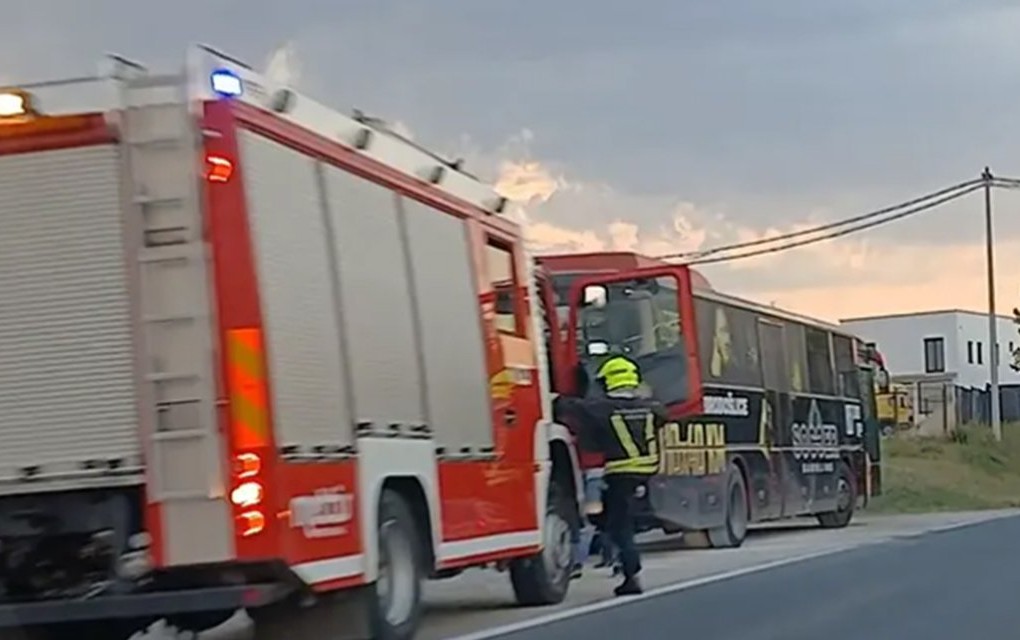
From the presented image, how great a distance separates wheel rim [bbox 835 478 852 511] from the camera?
1188 inches

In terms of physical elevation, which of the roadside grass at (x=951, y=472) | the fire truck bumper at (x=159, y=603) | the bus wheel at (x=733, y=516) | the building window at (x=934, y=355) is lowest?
the building window at (x=934, y=355)

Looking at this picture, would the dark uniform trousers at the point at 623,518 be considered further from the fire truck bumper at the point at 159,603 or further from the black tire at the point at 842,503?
the black tire at the point at 842,503

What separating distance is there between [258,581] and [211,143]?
7.56ft

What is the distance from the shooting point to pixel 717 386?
23.7 m

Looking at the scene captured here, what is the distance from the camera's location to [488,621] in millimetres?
14352

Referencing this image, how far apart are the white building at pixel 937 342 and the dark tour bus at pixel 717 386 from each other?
62.7 metres

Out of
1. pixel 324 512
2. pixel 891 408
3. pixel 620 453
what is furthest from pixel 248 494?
pixel 891 408

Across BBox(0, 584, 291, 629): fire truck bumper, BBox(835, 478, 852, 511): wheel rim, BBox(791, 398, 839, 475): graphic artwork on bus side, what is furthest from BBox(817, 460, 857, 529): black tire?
BBox(0, 584, 291, 629): fire truck bumper

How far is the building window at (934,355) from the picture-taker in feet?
305

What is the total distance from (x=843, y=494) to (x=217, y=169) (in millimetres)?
21652

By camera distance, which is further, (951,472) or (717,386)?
(951,472)

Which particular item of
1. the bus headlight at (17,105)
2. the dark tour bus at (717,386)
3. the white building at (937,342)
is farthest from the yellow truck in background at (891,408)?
the white building at (937,342)

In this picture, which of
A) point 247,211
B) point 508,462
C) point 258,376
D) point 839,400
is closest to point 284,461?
point 258,376

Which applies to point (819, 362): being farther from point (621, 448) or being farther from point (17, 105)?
point (17, 105)
